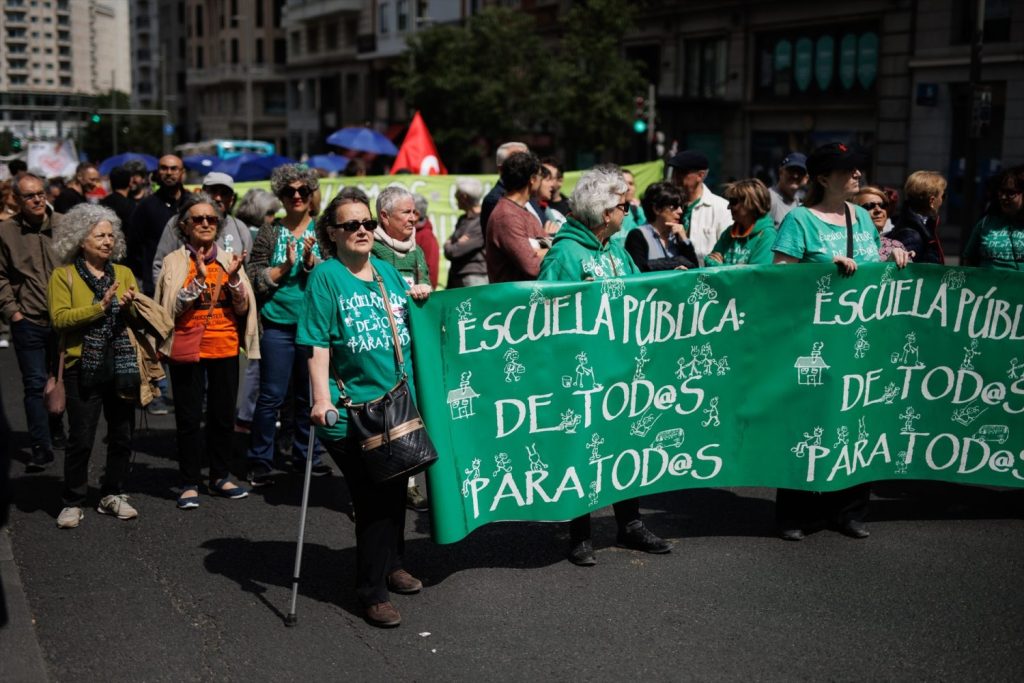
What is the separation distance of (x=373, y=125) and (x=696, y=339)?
58.8 meters

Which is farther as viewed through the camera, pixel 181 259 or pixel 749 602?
pixel 181 259

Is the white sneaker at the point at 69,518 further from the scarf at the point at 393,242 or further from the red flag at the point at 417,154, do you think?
the red flag at the point at 417,154

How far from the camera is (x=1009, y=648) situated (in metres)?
4.93

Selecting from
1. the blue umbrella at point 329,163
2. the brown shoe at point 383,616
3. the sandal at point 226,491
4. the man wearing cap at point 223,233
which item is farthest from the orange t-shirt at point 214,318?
the blue umbrella at point 329,163

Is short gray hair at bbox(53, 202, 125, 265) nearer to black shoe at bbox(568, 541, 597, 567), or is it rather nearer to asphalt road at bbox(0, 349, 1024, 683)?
asphalt road at bbox(0, 349, 1024, 683)

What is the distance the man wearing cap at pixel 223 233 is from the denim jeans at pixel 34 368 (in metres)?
0.90

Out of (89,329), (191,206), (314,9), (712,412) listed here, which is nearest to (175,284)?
→ (191,206)

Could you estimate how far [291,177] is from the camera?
24.0ft

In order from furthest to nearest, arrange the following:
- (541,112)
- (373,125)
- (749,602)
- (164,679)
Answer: (373,125) < (541,112) < (749,602) < (164,679)

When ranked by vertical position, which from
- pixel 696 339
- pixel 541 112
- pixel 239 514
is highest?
pixel 541 112

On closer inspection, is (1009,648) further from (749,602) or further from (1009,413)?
(1009,413)

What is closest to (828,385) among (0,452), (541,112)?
(0,452)

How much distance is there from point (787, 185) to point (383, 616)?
610cm

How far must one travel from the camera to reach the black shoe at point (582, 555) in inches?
234
